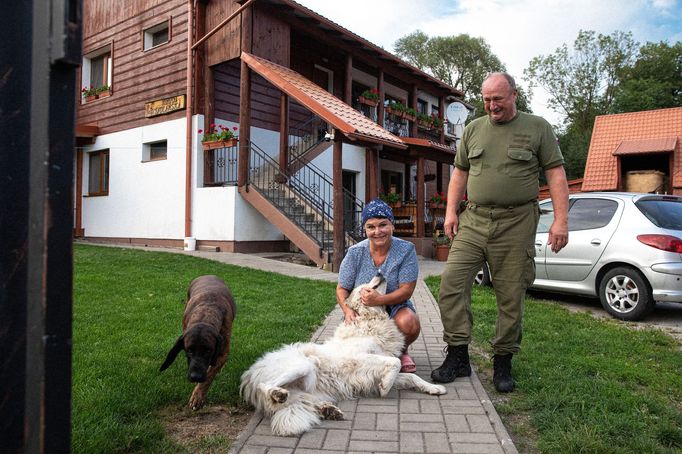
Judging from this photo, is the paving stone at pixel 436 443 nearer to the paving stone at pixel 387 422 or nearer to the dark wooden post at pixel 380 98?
the paving stone at pixel 387 422

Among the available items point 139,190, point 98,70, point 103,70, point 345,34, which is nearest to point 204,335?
point 345,34

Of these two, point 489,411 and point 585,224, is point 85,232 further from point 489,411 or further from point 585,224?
point 489,411

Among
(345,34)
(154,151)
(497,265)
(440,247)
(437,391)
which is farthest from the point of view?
(154,151)

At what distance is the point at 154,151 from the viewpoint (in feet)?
50.9

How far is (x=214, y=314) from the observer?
10.2 ft

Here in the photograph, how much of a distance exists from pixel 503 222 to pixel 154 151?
1384cm

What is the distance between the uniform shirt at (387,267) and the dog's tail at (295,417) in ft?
3.91

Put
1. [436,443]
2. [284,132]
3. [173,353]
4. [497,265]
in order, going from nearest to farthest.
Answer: [436,443] < [173,353] < [497,265] < [284,132]

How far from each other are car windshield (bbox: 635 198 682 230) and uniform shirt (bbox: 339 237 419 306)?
421cm

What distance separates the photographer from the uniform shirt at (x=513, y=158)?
3.66 m

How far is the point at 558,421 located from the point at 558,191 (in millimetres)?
1583

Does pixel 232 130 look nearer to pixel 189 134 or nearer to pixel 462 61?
pixel 189 134

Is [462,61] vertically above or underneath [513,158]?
above

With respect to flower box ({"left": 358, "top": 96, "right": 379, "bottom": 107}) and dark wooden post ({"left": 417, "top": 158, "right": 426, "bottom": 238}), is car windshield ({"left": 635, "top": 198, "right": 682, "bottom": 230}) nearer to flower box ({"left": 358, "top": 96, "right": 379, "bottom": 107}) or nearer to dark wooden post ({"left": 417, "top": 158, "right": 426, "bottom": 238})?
dark wooden post ({"left": 417, "top": 158, "right": 426, "bottom": 238})
